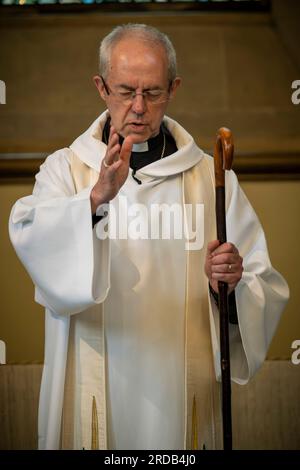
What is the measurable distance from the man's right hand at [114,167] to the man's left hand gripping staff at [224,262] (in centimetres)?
44

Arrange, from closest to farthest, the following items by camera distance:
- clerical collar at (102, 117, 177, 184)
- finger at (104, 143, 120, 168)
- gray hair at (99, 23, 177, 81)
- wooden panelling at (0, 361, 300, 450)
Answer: finger at (104, 143, 120, 168)
gray hair at (99, 23, 177, 81)
clerical collar at (102, 117, 177, 184)
wooden panelling at (0, 361, 300, 450)

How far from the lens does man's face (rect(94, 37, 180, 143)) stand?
4.25 m

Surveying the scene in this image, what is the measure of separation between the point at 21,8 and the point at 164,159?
65.6 inches

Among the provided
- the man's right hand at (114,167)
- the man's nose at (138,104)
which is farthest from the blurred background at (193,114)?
the man's right hand at (114,167)

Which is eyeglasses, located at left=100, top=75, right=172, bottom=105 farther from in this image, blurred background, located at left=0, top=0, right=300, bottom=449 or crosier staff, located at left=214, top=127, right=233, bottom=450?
blurred background, located at left=0, top=0, right=300, bottom=449

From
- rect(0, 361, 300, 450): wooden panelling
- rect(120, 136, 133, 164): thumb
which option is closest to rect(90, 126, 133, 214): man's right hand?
rect(120, 136, 133, 164): thumb

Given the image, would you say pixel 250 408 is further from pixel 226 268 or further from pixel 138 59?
pixel 138 59

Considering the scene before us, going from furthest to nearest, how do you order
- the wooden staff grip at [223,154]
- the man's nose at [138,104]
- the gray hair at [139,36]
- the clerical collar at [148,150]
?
the clerical collar at [148,150] < the gray hair at [139,36] < the man's nose at [138,104] < the wooden staff grip at [223,154]

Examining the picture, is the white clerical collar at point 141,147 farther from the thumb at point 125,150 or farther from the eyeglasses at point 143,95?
the thumb at point 125,150

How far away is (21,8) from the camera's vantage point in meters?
5.64

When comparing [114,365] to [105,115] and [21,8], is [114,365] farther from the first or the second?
[21,8]

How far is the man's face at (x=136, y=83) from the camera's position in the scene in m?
4.25

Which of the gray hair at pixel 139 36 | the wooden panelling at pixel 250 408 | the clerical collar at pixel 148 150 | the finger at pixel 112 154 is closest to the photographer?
the finger at pixel 112 154
